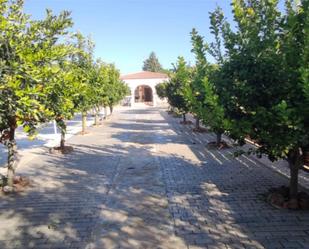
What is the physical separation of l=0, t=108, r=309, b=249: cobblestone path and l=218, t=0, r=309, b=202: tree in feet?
4.62

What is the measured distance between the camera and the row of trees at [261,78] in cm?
573

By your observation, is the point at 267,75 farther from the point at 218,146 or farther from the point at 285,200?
the point at 218,146

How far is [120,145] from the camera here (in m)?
16.0

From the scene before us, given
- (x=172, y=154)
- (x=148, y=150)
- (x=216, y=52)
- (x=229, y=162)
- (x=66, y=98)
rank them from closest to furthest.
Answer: (x=216, y=52) → (x=66, y=98) → (x=229, y=162) → (x=172, y=154) → (x=148, y=150)

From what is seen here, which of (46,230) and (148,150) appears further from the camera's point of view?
(148,150)

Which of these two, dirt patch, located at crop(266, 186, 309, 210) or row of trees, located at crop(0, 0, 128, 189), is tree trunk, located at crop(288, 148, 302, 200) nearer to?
dirt patch, located at crop(266, 186, 309, 210)

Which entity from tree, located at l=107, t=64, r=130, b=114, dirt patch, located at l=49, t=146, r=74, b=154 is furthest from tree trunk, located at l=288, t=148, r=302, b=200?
tree, located at l=107, t=64, r=130, b=114

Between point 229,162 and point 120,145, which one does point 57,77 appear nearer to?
point 229,162

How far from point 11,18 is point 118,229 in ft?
16.7

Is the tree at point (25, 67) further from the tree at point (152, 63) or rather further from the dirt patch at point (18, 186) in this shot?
the tree at point (152, 63)

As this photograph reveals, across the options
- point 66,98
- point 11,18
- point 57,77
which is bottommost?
point 66,98

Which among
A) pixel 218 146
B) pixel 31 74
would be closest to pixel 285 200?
pixel 31 74

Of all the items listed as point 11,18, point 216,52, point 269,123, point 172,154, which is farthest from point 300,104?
point 172,154

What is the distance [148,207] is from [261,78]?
3575 millimetres
